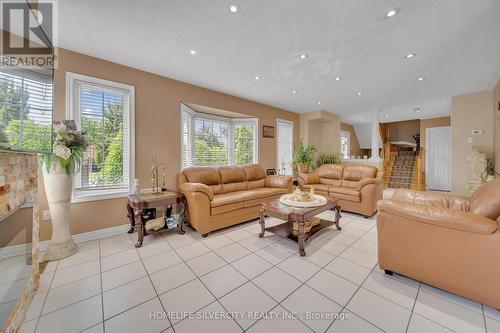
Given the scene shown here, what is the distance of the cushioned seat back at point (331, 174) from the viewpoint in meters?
4.62

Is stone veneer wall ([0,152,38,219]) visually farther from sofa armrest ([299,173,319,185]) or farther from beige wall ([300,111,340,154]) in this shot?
beige wall ([300,111,340,154])

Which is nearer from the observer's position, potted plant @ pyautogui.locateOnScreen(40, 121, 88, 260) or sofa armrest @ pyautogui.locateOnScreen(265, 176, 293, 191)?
potted plant @ pyautogui.locateOnScreen(40, 121, 88, 260)

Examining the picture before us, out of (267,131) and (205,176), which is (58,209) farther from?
(267,131)

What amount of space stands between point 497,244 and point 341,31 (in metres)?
2.34

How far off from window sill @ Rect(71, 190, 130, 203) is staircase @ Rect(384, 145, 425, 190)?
8.39m

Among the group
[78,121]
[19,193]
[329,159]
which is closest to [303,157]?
[329,159]

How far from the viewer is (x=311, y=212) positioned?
8.08ft

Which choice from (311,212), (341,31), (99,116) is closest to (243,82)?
(341,31)

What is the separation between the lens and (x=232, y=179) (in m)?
3.93

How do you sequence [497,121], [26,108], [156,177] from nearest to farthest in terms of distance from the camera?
[26,108], [156,177], [497,121]

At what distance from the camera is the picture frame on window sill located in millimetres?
5063

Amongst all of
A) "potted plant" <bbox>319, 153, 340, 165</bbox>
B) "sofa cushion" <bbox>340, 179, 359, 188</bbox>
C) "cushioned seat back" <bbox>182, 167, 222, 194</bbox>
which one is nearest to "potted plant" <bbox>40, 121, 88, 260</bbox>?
"cushioned seat back" <bbox>182, 167, 222, 194</bbox>

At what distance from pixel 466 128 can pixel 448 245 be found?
4.66 m

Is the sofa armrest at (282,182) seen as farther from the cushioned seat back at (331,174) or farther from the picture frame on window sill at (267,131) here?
the picture frame on window sill at (267,131)
